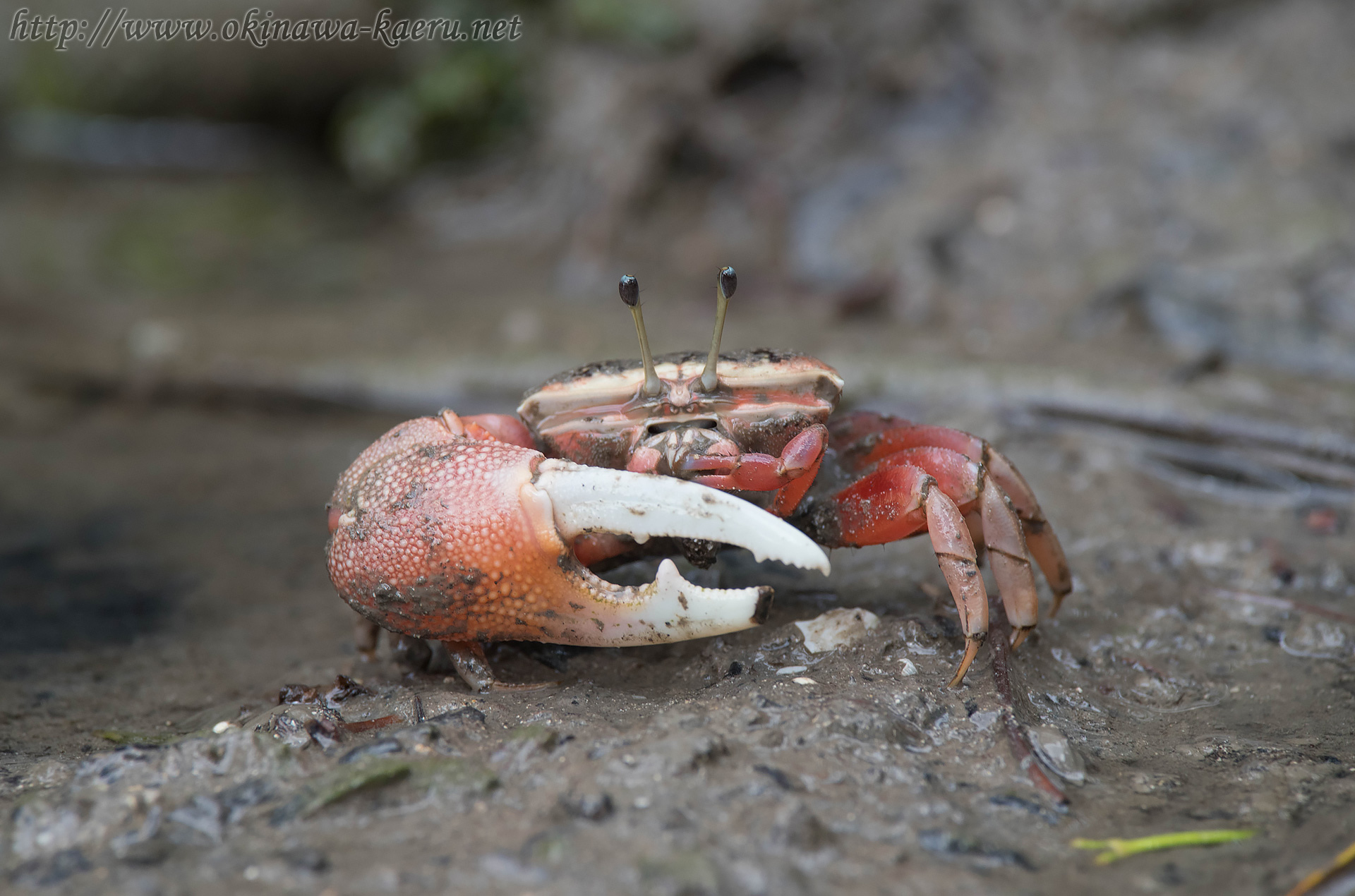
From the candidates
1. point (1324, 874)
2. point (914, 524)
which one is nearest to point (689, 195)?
point (914, 524)

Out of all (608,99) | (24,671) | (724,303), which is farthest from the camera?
(608,99)

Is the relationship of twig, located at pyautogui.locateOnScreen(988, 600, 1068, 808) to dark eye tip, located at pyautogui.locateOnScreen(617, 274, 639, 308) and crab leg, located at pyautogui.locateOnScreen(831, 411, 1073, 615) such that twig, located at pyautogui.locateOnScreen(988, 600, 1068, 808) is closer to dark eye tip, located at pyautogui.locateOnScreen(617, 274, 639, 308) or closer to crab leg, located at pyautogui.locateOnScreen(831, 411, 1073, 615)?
crab leg, located at pyautogui.locateOnScreen(831, 411, 1073, 615)

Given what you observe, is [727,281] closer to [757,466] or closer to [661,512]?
[757,466]

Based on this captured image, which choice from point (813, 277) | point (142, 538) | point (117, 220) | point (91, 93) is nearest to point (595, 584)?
point (142, 538)

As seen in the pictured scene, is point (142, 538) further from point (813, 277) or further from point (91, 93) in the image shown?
point (91, 93)

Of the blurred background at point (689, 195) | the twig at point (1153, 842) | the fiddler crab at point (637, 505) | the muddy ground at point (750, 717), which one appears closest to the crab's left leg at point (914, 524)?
the fiddler crab at point (637, 505)

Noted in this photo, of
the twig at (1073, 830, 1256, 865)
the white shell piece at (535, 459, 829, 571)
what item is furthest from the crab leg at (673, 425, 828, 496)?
the twig at (1073, 830, 1256, 865)
